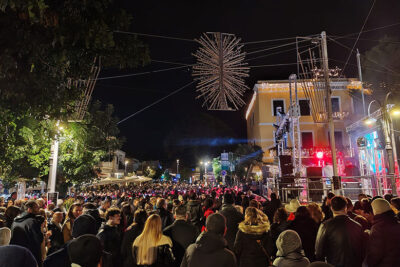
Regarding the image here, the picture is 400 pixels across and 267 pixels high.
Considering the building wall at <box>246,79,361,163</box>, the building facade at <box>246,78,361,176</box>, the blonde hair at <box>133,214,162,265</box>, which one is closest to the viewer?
the blonde hair at <box>133,214,162,265</box>

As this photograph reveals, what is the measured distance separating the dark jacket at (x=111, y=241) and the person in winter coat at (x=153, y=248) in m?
0.81

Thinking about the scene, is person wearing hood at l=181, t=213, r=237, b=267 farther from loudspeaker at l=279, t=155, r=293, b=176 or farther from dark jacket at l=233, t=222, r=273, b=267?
loudspeaker at l=279, t=155, r=293, b=176

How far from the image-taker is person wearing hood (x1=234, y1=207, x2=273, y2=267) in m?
4.54

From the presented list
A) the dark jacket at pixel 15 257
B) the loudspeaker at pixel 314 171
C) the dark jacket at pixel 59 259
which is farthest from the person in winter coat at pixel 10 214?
the loudspeaker at pixel 314 171

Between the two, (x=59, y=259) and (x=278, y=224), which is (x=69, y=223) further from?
(x=278, y=224)

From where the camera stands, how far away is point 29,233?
213 inches

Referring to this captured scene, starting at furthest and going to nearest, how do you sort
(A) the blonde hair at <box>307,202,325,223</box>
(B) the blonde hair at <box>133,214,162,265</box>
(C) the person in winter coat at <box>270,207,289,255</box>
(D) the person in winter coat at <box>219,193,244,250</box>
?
(D) the person in winter coat at <box>219,193,244,250</box>
(A) the blonde hair at <box>307,202,325,223</box>
(C) the person in winter coat at <box>270,207,289,255</box>
(B) the blonde hair at <box>133,214,162,265</box>

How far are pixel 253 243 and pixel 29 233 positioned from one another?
394cm

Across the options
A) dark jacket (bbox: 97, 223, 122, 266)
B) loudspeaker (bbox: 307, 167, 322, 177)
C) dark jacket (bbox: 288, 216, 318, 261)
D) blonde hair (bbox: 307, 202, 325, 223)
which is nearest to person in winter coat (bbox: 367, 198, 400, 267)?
dark jacket (bbox: 288, 216, 318, 261)

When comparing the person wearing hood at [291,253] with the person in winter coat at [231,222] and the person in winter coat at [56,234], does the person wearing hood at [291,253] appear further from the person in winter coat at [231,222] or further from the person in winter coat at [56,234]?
the person in winter coat at [56,234]

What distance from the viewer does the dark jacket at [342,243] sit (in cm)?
425

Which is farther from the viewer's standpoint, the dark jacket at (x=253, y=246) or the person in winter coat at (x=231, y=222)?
the person in winter coat at (x=231, y=222)

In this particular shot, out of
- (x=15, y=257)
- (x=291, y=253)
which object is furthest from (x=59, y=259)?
(x=291, y=253)

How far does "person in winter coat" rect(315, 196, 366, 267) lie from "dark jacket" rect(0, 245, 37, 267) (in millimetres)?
3807
